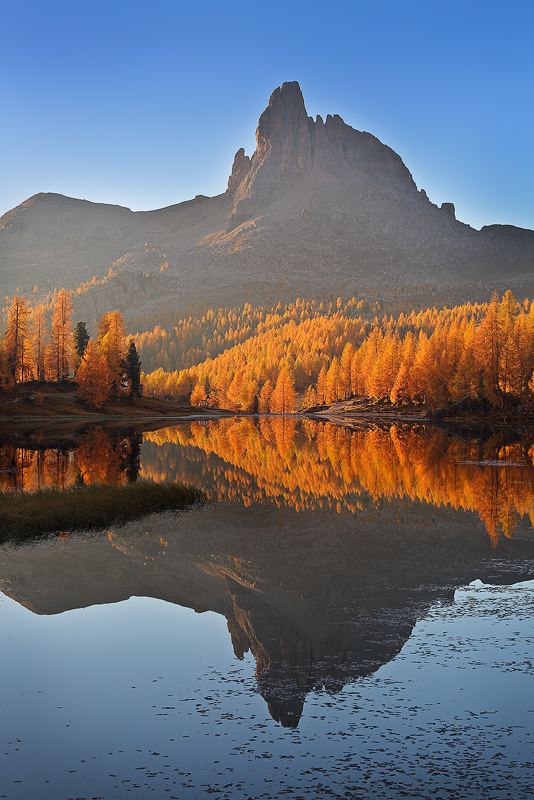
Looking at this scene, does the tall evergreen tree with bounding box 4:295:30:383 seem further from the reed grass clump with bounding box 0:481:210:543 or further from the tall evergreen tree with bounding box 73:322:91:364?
the reed grass clump with bounding box 0:481:210:543

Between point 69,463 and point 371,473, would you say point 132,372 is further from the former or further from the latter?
point 371,473

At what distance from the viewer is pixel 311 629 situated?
1255 cm

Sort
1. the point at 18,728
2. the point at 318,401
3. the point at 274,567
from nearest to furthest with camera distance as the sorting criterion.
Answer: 1. the point at 18,728
2. the point at 274,567
3. the point at 318,401

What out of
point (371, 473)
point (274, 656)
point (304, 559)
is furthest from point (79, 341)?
point (274, 656)

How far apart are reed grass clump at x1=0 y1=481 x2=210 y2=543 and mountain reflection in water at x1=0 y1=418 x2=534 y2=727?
165cm

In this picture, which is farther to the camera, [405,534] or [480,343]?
[480,343]

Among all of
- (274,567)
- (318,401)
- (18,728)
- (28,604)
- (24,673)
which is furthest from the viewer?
(318,401)

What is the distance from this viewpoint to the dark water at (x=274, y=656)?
7.66 meters

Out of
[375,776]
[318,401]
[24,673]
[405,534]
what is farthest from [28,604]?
[318,401]

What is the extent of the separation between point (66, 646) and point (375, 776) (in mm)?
7120

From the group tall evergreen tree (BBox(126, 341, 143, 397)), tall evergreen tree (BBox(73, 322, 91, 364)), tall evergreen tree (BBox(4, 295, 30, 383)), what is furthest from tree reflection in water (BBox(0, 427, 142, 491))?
tall evergreen tree (BBox(73, 322, 91, 364))

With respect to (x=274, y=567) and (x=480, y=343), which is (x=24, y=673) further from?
(x=480, y=343)

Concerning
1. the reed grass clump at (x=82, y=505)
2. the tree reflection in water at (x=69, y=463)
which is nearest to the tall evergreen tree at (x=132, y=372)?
the tree reflection in water at (x=69, y=463)

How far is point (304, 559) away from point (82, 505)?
34.5 ft
